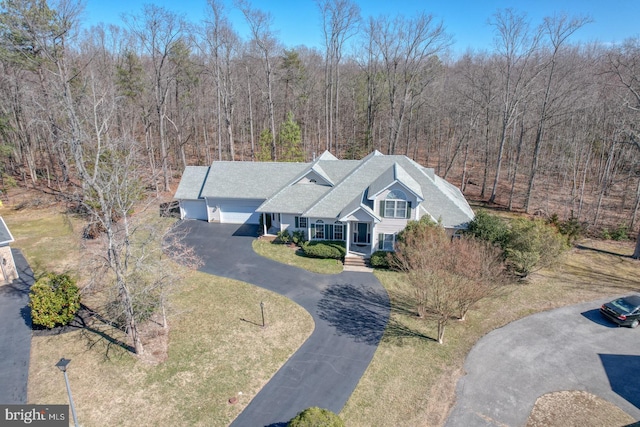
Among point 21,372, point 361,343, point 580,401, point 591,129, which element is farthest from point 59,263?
point 591,129

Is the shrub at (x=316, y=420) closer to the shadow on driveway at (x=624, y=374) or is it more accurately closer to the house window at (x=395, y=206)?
the shadow on driveway at (x=624, y=374)

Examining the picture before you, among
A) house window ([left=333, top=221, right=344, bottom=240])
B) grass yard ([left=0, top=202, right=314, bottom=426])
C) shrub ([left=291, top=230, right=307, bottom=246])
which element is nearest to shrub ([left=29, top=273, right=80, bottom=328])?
grass yard ([left=0, top=202, right=314, bottom=426])

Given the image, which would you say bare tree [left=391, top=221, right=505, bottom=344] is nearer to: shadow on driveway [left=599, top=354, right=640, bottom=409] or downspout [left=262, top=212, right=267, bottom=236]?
shadow on driveway [left=599, top=354, right=640, bottom=409]

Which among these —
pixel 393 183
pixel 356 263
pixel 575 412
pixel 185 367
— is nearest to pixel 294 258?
pixel 356 263

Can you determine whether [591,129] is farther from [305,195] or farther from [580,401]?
[580,401]

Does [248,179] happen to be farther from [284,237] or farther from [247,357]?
[247,357]

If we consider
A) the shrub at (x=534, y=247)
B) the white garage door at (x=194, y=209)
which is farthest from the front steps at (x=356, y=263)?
the white garage door at (x=194, y=209)
